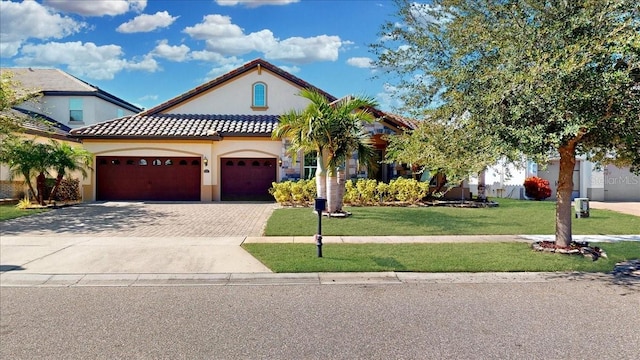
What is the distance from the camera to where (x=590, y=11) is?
744cm

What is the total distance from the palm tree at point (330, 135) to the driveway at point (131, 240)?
2553mm

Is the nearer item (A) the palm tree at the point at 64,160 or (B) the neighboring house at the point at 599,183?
(A) the palm tree at the point at 64,160

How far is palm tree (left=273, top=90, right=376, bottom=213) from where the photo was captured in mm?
13891

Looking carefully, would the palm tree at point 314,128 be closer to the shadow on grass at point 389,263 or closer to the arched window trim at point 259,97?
the shadow on grass at point 389,263

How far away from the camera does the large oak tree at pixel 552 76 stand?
7.12 metres

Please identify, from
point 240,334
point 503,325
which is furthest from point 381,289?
point 240,334

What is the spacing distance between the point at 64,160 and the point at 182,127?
5546 millimetres

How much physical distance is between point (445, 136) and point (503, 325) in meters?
4.89

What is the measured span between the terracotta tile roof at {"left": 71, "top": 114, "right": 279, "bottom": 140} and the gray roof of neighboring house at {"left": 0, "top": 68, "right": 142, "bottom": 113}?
31.9 feet

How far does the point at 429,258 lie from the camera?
8.76m

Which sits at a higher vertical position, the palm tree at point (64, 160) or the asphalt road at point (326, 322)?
the palm tree at point (64, 160)

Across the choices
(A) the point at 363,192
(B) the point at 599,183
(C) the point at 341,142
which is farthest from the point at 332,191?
(B) the point at 599,183

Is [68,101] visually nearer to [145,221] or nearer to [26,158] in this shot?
[26,158]

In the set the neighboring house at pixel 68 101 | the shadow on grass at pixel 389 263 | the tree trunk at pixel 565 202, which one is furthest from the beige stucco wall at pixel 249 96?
the shadow on grass at pixel 389 263
